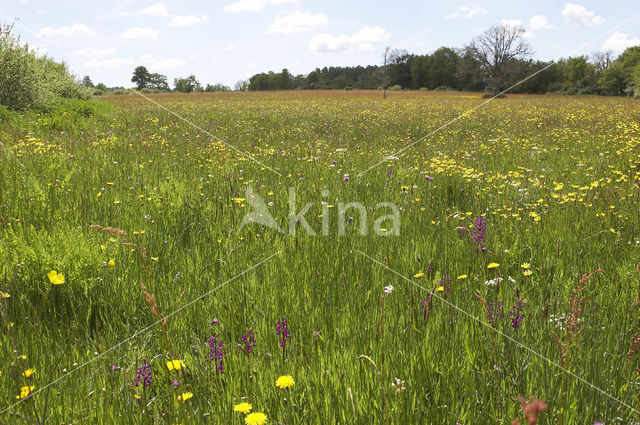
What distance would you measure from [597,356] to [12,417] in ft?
7.40

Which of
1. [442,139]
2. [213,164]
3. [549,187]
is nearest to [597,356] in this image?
[549,187]

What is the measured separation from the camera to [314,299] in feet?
8.17

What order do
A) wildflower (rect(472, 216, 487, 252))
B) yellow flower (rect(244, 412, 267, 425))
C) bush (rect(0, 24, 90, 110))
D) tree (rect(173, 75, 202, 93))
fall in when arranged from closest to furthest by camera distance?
yellow flower (rect(244, 412, 267, 425))
wildflower (rect(472, 216, 487, 252))
bush (rect(0, 24, 90, 110))
tree (rect(173, 75, 202, 93))

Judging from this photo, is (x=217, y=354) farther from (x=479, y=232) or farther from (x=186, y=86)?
(x=186, y=86)

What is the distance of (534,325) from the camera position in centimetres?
197

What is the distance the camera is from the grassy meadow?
1.56 m

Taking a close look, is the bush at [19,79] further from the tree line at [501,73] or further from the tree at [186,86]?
the tree at [186,86]

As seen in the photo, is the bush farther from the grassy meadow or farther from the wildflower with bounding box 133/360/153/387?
the wildflower with bounding box 133/360/153/387

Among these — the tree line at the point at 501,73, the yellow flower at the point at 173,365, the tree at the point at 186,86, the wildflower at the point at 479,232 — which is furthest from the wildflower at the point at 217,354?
the tree at the point at 186,86

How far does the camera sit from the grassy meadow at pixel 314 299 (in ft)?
5.12

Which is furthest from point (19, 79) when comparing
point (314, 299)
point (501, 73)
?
point (501, 73)

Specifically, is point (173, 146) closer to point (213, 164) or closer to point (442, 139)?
point (213, 164)

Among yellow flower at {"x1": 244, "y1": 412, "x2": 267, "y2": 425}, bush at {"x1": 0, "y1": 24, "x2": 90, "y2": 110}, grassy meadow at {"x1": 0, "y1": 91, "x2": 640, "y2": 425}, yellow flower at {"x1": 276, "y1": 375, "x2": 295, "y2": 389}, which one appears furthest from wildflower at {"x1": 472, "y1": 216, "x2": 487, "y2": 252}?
bush at {"x1": 0, "y1": 24, "x2": 90, "y2": 110}

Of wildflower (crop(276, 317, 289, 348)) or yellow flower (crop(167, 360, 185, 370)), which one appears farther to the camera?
wildflower (crop(276, 317, 289, 348))
